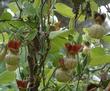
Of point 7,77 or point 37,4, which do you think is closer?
point 37,4

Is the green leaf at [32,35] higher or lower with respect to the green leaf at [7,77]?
higher

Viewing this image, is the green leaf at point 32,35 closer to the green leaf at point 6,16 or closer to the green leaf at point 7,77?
the green leaf at point 6,16

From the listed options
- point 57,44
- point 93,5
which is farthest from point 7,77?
point 93,5

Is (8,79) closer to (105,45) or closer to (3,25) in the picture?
(3,25)

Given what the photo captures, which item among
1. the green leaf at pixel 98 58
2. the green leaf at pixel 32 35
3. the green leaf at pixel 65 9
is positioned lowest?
the green leaf at pixel 98 58

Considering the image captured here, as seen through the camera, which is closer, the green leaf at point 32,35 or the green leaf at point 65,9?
the green leaf at point 32,35

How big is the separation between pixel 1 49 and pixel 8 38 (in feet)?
0.18

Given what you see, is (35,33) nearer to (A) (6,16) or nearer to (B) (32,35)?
(B) (32,35)

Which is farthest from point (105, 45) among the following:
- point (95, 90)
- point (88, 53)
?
point (95, 90)

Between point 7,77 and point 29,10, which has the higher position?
point 29,10

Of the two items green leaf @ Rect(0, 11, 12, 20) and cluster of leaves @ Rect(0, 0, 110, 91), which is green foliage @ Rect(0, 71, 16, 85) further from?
green leaf @ Rect(0, 11, 12, 20)

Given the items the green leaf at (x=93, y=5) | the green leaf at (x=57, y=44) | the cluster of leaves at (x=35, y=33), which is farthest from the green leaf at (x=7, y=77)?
the green leaf at (x=93, y=5)

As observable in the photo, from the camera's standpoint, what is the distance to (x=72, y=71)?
1.06 m

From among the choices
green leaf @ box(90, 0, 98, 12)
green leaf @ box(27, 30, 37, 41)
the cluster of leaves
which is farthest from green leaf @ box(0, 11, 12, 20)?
green leaf @ box(90, 0, 98, 12)
